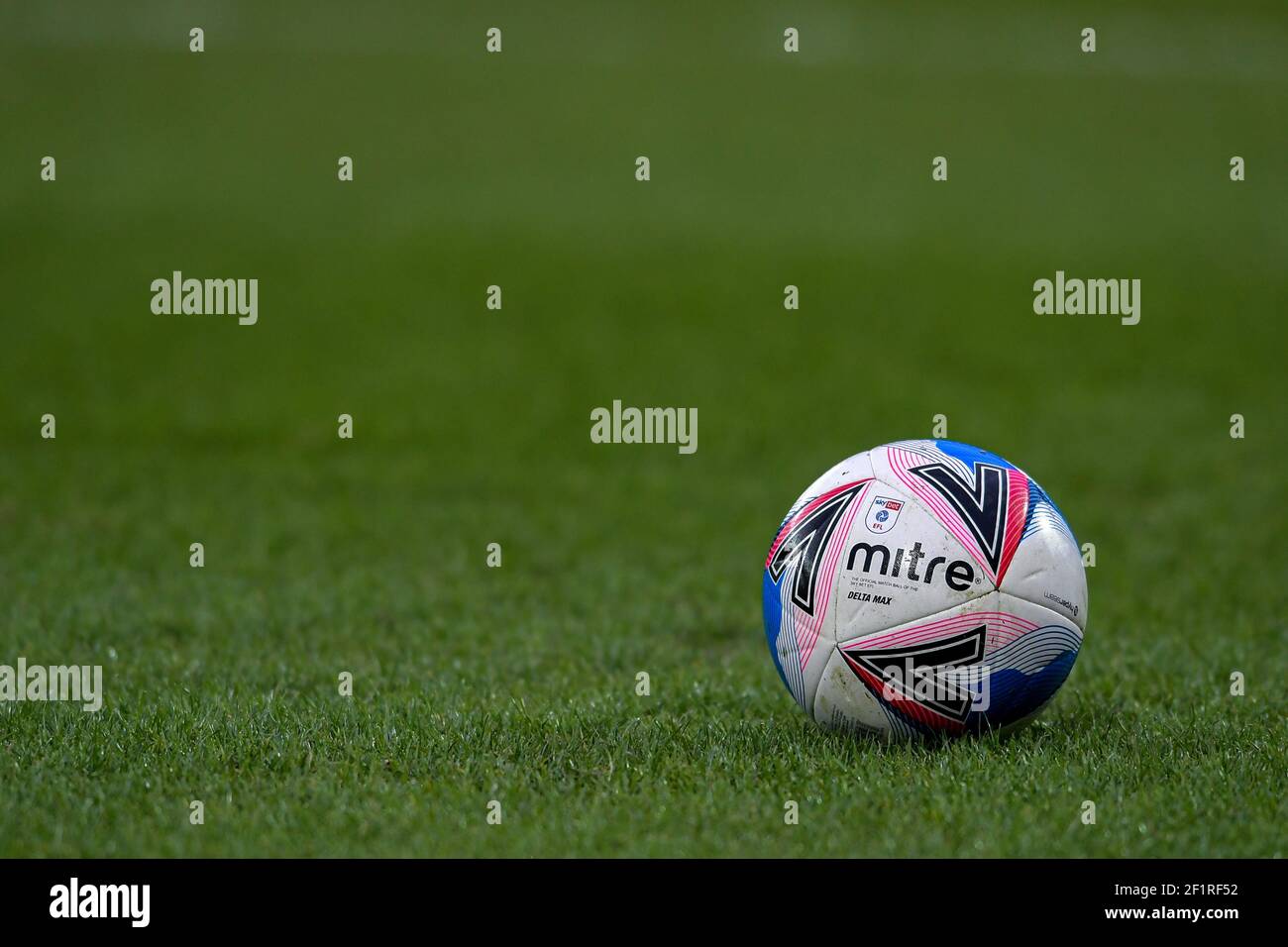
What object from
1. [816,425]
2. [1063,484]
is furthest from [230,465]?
[1063,484]

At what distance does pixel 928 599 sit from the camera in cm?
577

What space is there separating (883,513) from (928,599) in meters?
0.45

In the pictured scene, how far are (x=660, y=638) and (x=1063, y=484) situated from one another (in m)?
6.62

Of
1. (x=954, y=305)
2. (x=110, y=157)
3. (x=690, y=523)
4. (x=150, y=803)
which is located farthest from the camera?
(x=110, y=157)

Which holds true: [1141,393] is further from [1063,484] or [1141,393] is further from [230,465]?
[230,465]

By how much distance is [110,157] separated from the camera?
28.0m

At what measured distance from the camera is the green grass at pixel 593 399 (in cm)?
563
